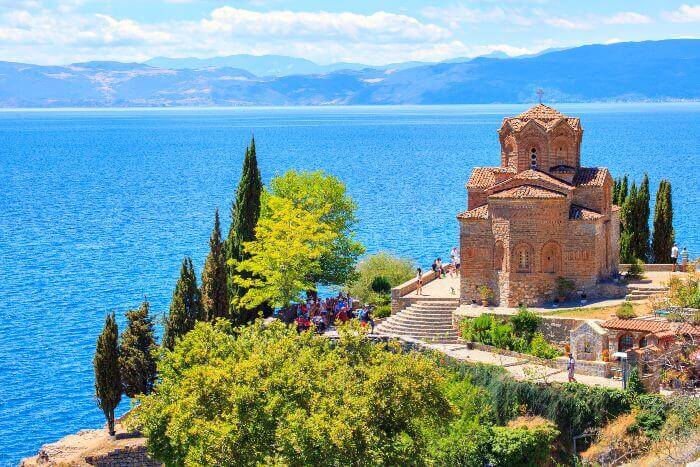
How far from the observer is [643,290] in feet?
156

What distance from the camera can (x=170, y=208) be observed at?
110 m

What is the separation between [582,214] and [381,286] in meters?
11.0

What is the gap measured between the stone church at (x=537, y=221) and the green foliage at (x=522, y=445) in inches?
442

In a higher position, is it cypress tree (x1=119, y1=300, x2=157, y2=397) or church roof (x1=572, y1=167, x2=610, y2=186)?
church roof (x1=572, y1=167, x2=610, y2=186)

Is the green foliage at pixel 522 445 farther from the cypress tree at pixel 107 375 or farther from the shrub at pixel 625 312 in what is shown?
the cypress tree at pixel 107 375

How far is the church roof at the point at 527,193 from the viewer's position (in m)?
46.7

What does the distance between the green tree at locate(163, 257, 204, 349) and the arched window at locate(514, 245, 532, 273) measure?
1401 centimetres

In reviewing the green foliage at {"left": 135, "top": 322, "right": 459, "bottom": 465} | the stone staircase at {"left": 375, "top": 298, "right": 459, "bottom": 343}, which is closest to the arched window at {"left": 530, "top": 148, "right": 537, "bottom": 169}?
the stone staircase at {"left": 375, "top": 298, "right": 459, "bottom": 343}

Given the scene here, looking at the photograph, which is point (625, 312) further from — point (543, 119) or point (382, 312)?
point (382, 312)

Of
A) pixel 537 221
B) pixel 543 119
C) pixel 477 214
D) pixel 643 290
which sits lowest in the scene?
pixel 643 290

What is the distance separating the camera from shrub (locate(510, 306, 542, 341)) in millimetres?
44125

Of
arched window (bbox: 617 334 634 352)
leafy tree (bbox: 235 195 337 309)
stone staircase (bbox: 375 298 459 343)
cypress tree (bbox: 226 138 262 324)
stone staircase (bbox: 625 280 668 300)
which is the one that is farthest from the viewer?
cypress tree (bbox: 226 138 262 324)

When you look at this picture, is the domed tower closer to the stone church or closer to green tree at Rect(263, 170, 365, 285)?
the stone church

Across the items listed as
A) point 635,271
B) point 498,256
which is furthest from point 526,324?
point 635,271
